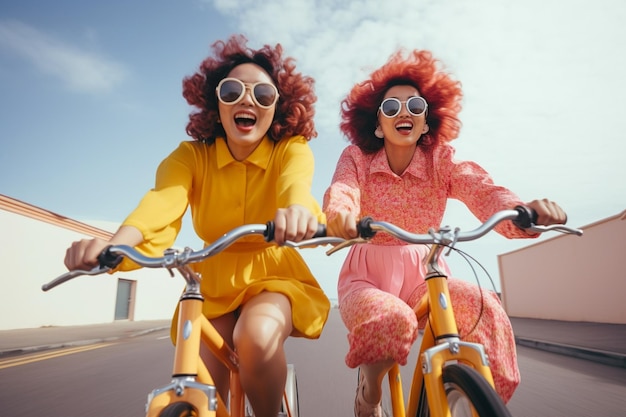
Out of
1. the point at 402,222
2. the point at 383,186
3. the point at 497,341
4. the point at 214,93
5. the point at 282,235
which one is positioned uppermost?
the point at 214,93

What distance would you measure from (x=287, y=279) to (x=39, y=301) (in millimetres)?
18437

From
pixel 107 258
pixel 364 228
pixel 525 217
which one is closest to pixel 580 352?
pixel 525 217

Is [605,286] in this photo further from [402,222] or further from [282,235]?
[282,235]

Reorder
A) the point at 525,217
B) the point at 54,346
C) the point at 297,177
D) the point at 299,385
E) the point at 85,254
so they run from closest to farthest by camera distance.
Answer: the point at 85,254 → the point at 525,217 → the point at 297,177 → the point at 299,385 → the point at 54,346

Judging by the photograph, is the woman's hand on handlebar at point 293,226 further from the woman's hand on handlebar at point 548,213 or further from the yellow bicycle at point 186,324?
the woman's hand on handlebar at point 548,213

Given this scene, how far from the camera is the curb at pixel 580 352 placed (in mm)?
6430

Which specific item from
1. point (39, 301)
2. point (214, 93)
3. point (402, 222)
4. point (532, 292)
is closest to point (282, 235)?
point (402, 222)

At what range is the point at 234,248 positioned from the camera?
1963 mm

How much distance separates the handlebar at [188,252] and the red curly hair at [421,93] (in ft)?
4.96

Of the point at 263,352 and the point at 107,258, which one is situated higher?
the point at 107,258

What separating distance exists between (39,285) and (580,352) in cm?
1760

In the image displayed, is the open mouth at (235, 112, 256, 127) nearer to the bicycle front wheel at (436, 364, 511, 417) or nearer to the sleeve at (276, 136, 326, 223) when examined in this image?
the sleeve at (276, 136, 326, 223)

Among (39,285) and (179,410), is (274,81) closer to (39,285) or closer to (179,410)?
(179,410)

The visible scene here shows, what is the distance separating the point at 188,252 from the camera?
49.3 inches
